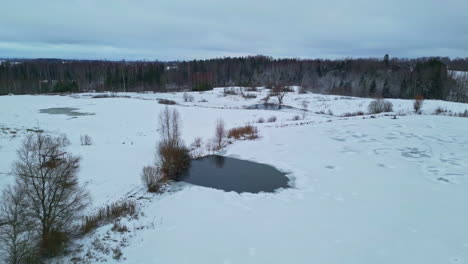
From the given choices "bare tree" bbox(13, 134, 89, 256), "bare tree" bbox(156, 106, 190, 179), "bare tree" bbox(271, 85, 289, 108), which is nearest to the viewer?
"bare tree" bbox(13, 134, 89, 256)

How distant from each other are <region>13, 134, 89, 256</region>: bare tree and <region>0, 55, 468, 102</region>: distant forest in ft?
170

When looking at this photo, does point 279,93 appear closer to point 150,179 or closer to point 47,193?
point 150,179

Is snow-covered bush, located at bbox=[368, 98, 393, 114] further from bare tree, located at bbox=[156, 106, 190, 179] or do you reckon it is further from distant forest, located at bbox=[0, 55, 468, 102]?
distant forest, located at bbox=[0, 55, 468, 102]

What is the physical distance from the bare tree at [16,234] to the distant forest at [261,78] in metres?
52.5

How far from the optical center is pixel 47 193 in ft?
18.9

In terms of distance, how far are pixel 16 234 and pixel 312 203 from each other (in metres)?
6.98

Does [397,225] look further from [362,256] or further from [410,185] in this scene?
[410,185]

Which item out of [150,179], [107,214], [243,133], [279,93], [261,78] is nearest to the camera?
[107,214]

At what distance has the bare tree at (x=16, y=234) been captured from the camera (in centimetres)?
493

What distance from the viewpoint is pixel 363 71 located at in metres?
66.9

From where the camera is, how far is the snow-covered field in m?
5.90

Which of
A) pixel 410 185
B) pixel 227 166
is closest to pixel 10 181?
pixel 227 166

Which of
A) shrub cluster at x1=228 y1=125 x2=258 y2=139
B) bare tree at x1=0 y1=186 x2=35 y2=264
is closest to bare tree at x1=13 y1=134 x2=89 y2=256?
bare tree at x1=0 y1=186 x2=35 y2=264

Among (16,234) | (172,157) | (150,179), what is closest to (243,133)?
(172,157)
